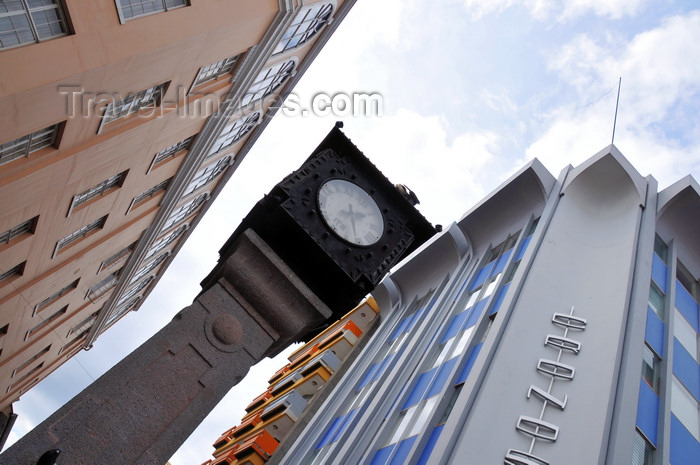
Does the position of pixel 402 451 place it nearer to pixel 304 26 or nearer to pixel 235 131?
pixel 304 26

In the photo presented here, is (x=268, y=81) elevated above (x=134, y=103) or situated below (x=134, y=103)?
above

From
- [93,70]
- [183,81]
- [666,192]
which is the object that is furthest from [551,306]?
[93,70]

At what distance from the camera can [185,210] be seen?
89.2 ft

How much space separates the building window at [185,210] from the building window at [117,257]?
1.82 meters

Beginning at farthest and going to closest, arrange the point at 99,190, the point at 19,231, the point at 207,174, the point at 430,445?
the point at 207,174 → the point at 99,190 → the point at 19,231 → the point at 430,445

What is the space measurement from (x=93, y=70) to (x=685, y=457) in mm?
13603

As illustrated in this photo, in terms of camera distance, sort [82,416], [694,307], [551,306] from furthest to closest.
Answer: [694,307] < [551,306] < [82,416]

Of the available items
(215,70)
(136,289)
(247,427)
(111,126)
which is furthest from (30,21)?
(247,427)

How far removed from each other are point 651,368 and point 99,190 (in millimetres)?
14799

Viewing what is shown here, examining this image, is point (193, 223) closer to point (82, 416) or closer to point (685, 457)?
point (82, 416)

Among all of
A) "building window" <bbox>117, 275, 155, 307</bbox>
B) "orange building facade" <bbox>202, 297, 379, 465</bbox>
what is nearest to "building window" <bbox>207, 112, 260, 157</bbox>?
"building window" <bbox>117, 275, 155, 307</bbox>

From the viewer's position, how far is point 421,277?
90.8 ft

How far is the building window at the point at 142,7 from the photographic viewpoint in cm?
1112

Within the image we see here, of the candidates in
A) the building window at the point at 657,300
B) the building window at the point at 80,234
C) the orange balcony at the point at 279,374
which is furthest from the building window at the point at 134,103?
the orange balcony at the point at 279,374
